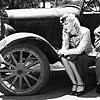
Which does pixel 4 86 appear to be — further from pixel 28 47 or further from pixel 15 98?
pixel 28 47

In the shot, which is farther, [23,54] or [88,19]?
[88,19]

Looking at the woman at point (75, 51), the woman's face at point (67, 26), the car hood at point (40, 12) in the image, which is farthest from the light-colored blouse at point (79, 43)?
the car hood at point (40, 12)

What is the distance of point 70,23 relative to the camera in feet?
15.1

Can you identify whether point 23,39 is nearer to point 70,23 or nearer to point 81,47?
point 70,23

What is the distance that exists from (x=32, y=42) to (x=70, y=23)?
628 millimetres

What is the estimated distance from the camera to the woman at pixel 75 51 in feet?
15.1

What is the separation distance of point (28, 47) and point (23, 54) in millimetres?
267

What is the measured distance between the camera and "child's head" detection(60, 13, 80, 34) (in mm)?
4613

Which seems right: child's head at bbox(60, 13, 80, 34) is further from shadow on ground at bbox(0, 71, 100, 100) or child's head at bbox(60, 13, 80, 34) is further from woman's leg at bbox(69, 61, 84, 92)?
shadow on ground at bbox(0, 71, 100, 100)

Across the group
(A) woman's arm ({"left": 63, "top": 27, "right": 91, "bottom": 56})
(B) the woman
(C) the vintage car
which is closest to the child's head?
(B) the woman

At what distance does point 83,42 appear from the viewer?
458cm

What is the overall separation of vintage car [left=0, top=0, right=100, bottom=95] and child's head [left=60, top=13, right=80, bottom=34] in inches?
14.4

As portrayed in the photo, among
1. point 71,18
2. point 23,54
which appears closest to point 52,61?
point 23,54

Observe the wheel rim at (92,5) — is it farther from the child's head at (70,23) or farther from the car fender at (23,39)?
the car fender at (23,39)
